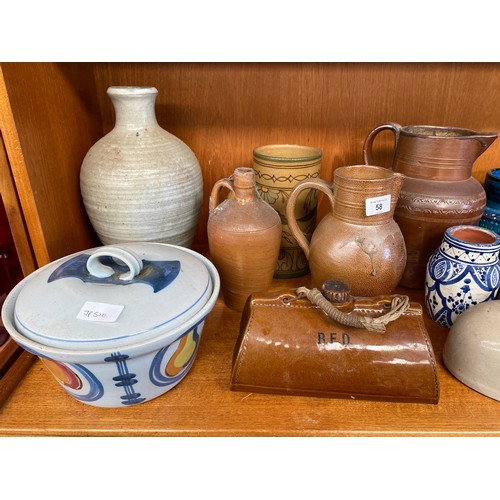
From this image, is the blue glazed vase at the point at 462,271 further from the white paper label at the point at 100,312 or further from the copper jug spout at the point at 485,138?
the white paper label at the point at 100,312

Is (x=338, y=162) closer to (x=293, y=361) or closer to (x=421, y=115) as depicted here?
(x=421, y=115)

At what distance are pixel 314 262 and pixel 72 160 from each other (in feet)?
1.80

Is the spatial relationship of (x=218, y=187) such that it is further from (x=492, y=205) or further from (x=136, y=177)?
(x=492, y=205)

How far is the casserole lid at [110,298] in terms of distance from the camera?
57cm

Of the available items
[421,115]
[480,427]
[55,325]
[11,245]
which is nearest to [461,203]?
[421,115]

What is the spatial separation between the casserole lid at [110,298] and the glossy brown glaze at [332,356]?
0.12 m

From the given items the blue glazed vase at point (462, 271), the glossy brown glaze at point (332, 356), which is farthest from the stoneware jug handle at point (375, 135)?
the glossy brown glaze at point (332, 356)

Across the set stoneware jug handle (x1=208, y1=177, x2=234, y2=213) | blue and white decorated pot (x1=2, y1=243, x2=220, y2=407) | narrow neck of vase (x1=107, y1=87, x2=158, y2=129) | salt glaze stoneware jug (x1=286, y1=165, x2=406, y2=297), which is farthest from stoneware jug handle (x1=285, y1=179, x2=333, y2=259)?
narrow neck of vase (x1=107, y1=87, x2=158, y2=129)

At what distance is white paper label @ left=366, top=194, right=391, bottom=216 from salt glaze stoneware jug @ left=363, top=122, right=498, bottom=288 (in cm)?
12

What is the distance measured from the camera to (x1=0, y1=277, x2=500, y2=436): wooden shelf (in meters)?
0.62

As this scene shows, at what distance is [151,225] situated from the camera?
0.86 meters

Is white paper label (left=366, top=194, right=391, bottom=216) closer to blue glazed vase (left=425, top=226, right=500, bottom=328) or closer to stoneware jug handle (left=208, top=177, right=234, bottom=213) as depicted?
blue glazed vase (left=425, top=226, right=500, bottom=328)

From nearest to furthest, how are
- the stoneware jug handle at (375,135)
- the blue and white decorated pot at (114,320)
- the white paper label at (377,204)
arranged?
the blue and white decorated pot at (114,320), the white paper label at (377,204), the stoneware jug handle at (375,135)

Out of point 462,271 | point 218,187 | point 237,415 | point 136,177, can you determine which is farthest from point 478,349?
point 136,177
